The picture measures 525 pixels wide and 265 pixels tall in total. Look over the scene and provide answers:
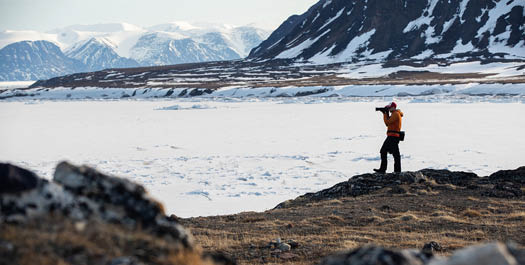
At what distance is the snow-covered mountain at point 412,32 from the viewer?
132875 millimetres

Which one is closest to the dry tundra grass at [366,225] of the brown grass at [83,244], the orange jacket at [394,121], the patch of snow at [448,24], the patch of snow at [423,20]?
the orange jacket at [394,121]

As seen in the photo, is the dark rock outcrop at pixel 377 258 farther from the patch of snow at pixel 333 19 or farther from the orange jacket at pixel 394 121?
the patch of snow at pixel 333 19

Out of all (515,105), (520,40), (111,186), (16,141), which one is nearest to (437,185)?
(111,186)

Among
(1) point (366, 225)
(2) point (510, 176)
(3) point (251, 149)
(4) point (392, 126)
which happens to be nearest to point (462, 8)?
(3) point (251, 149)

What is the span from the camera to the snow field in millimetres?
17109

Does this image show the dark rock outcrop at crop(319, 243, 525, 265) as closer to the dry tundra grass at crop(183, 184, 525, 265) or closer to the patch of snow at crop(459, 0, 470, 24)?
the dry tundra grass at crop(183, 184, 525, 265)

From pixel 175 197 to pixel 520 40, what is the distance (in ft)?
445

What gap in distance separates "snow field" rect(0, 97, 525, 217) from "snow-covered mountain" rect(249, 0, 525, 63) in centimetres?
9657

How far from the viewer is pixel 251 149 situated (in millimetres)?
24297

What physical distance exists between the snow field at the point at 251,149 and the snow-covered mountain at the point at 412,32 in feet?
317

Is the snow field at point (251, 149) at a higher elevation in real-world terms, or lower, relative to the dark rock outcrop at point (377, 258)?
higher

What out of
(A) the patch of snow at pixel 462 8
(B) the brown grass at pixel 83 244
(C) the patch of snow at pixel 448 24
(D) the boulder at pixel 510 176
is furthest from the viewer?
(A) the patch of snow at pixel 462 8

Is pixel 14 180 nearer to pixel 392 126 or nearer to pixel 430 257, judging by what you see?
pixel 430 257

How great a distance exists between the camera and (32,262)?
291cm
